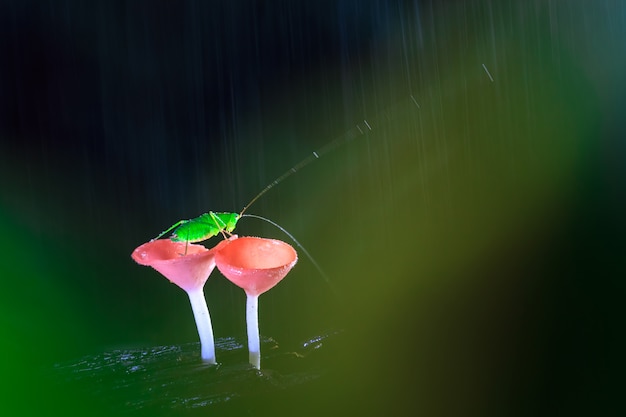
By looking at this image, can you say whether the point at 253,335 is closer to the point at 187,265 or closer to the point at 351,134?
the point at 187,265

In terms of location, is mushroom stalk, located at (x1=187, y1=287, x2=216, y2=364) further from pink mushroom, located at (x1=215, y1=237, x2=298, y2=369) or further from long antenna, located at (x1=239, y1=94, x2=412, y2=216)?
Answer: long antenna, located at (x1=239, y1=94, x2=412, y2=216)

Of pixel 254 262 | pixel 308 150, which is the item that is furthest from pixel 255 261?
pixel 308 150

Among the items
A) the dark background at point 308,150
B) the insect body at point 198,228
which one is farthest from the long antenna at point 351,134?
the insect body at point 198,228

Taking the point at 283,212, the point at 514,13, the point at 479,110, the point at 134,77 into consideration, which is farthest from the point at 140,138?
the point at 514,13

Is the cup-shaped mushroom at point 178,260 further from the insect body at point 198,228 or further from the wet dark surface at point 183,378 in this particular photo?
the wet dark surface at point 183,378

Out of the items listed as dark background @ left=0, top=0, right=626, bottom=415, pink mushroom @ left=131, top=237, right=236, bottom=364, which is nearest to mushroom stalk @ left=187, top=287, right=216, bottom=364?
pink mushroom @ left=131, top=237, right=236, bottom=364

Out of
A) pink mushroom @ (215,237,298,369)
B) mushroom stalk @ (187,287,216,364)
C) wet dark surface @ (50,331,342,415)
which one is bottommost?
wet dark surface @ (50,331,342,415)

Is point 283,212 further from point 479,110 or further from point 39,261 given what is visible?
point 39,261
